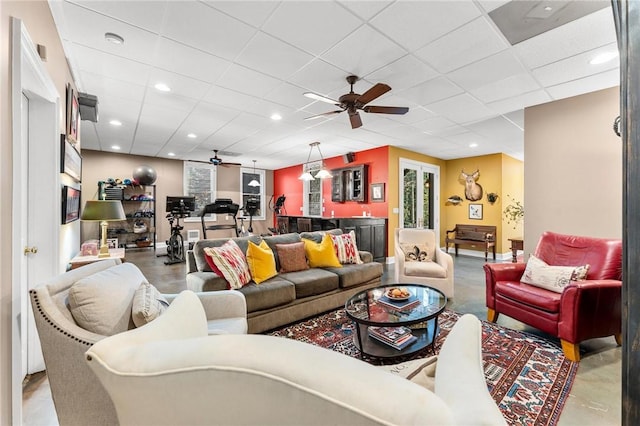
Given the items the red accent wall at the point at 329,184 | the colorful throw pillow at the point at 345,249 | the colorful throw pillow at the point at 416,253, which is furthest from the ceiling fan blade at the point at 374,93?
the red accent wall at the point at 329,184

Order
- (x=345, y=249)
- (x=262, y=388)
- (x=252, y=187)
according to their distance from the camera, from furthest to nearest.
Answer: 1. (x=252, y=187)
2. (x=345, y=249)
3. (x=262, y=388)

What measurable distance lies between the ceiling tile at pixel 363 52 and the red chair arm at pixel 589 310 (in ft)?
8.14

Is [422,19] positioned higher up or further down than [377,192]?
higher up

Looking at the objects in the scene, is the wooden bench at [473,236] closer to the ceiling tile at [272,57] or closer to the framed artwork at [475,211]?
the framed artwork at [475,211]

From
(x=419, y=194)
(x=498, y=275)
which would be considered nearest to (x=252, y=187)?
(x=419, y=194)

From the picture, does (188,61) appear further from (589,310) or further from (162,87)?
(589,310)

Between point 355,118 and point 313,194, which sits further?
point 313,194

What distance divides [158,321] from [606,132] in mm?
4702

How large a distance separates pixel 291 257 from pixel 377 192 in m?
3.70

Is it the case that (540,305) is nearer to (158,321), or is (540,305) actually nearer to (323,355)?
(323,355)

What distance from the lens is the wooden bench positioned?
655cm

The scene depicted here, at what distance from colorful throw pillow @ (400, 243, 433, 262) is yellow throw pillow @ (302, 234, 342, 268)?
3.49 feet

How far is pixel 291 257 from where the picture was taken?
125 inches

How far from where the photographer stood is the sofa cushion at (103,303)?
4.02ft
